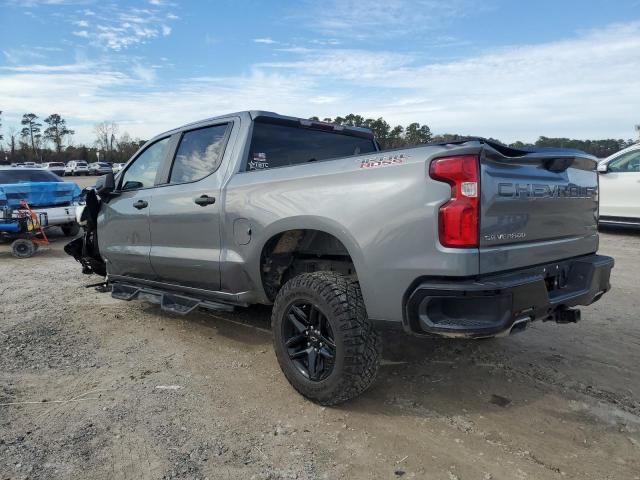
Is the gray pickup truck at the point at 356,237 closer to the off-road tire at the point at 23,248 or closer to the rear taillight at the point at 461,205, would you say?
the rear taillight at the point at 461,205

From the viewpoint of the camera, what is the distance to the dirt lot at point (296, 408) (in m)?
2.71

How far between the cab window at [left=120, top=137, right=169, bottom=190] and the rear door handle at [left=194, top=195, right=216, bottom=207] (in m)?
0.92

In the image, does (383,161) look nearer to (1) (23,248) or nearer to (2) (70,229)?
(1) (23,248)

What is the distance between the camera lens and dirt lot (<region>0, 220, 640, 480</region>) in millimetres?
2709

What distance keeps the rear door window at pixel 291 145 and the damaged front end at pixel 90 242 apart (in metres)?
2.42

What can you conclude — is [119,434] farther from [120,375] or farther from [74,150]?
[74,150]

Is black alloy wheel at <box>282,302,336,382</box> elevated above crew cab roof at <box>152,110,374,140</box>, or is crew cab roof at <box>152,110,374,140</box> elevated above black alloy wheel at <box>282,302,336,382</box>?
crew cab roof at <box>152,110,374,140</box>

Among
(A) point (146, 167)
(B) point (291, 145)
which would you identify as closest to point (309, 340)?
(B) point (291, 145)

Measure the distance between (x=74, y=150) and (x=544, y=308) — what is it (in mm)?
89914

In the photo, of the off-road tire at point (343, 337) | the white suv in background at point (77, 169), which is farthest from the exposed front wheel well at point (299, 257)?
the white suv in background at point (77, 169)

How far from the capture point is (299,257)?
3.89m

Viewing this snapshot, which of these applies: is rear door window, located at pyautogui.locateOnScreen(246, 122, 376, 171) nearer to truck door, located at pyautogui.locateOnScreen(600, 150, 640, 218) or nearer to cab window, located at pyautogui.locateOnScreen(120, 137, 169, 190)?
cab window, located at pyautogui.locateOnScreen(120, 137, 169, 190)

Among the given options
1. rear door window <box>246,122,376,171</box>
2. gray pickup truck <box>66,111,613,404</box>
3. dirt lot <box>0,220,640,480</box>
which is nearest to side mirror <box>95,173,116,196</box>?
gray pickup truck <box>66,111,613,404</box>

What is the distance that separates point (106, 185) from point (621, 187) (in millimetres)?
9505
